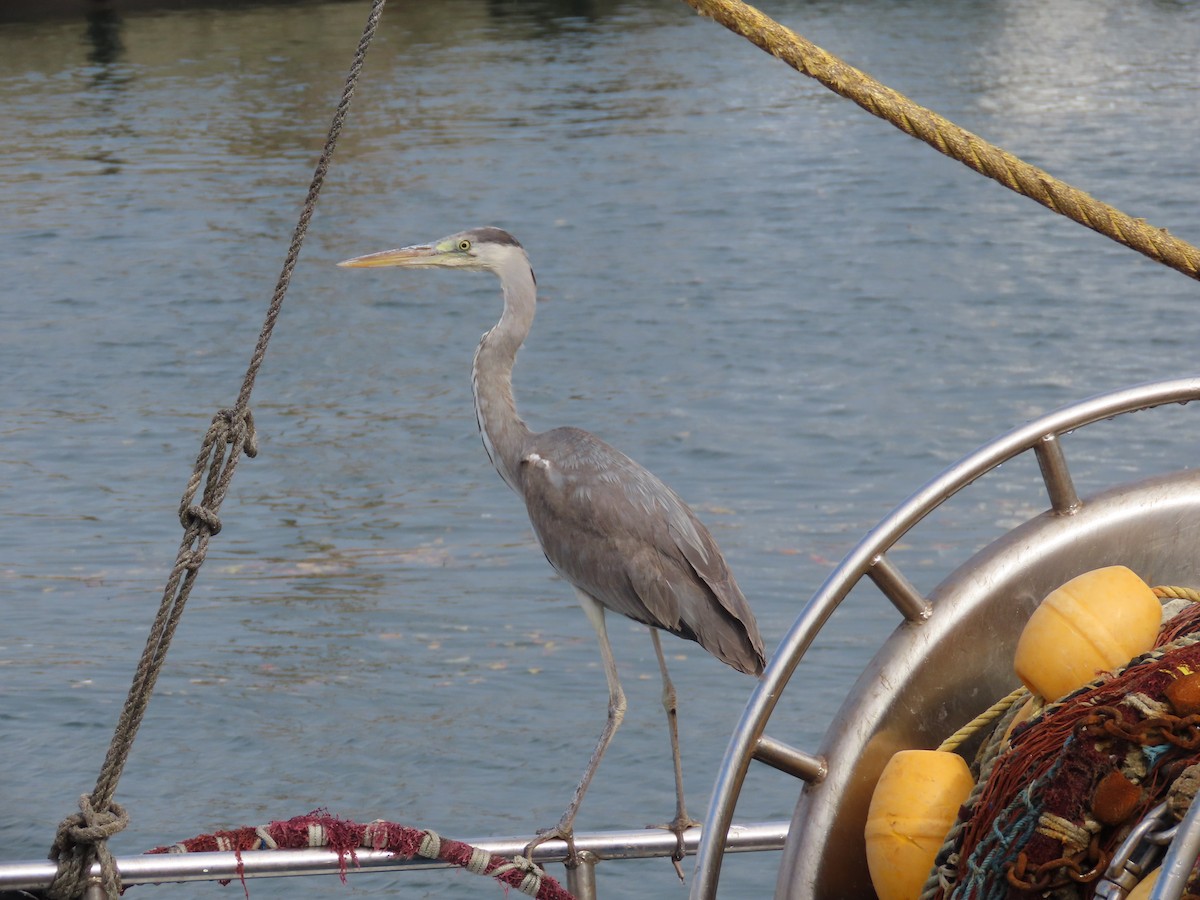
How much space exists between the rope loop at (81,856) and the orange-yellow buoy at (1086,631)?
1.34 m

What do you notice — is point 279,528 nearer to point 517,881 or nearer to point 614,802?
point 614,802

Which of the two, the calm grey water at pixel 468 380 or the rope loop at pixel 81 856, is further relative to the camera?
the calm grey water at pixel 468 380

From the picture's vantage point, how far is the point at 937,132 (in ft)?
7.43

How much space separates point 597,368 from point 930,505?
8809 mm

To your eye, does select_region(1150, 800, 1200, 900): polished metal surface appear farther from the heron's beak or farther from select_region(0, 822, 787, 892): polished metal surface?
the heron's beak

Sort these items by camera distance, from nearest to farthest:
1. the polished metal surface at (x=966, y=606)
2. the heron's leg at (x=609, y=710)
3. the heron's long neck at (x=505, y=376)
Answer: the polished metal surface at (x=966, y=606)
the heron's leg at (x=609, y=710)
the heron's long neck at (x=505, y=376)

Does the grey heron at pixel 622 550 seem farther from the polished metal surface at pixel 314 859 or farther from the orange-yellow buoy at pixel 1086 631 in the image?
the orange-yellow buoy at pixel 1086 631

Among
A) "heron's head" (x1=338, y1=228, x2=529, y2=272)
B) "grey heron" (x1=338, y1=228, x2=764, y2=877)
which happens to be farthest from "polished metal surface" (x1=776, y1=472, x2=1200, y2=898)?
"heron's head" (x1=338, y1=228, x2=529, y2=272)

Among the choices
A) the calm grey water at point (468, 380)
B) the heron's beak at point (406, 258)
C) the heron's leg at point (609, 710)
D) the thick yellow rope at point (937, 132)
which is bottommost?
the calm grey water at point (468, 380)

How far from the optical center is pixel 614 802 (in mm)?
5855

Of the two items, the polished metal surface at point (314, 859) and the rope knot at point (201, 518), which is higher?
the rope knot at point (201, 518)

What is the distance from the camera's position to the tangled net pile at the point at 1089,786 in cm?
186

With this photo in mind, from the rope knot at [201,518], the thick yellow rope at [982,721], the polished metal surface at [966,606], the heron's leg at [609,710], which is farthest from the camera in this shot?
the heron's leg at [609,710]

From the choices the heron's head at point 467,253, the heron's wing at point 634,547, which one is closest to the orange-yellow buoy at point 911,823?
the heron's wing at point 634,547
